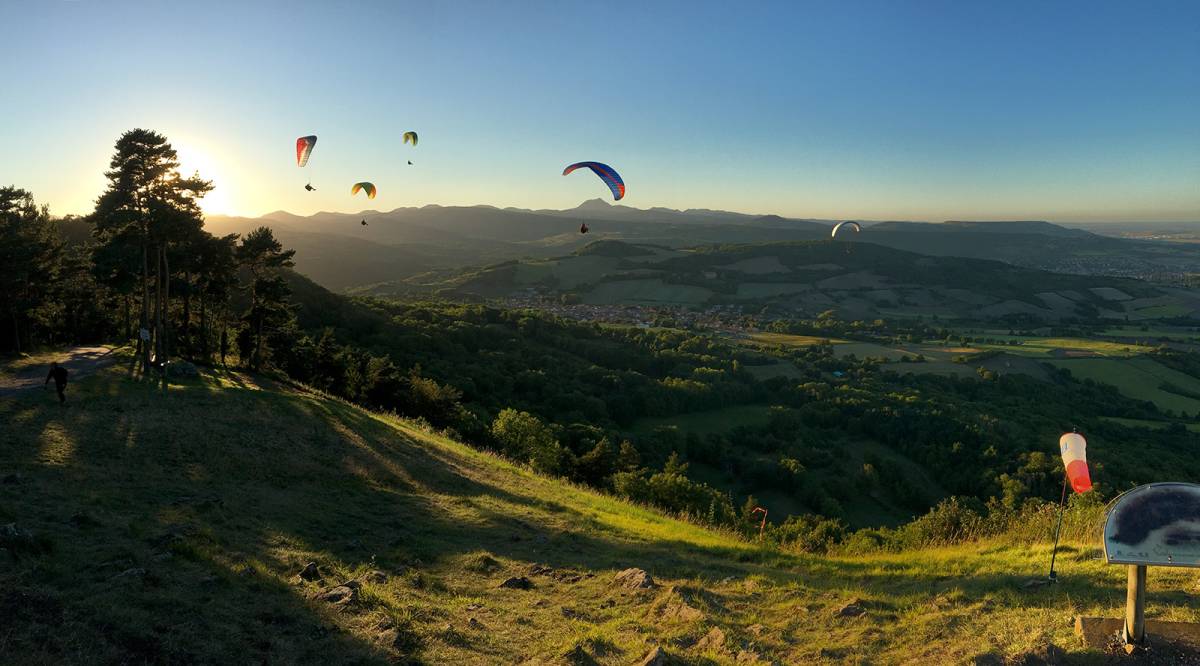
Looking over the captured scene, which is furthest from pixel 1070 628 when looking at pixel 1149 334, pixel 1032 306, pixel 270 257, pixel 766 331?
pixel 1032 306

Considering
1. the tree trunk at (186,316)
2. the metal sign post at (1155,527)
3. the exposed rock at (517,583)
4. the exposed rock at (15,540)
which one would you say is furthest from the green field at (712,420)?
the metal sign post at (1155,527)

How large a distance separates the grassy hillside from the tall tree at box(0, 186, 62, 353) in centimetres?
1657

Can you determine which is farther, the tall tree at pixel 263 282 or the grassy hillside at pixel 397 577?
the tall tree at pixel 263 282

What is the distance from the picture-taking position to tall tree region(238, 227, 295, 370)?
115 feet

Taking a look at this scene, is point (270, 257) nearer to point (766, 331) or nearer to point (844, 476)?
point (844, 476)

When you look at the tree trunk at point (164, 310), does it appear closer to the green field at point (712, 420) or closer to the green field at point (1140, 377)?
the green field at point (712, 420)

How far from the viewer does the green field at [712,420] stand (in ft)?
230

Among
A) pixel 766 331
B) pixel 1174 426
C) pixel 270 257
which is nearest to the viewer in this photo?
pixel 270 257

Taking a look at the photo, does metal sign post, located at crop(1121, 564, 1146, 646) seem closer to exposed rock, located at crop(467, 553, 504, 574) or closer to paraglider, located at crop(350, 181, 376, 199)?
exposed rock, located at crop(467, 553, 504, 574)

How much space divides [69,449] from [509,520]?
43.3 feet

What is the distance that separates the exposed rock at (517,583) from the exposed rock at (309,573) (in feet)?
12.5

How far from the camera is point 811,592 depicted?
11789 mm

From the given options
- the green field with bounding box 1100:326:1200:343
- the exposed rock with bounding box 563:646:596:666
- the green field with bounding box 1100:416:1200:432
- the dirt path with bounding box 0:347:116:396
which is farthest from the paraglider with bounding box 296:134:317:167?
the green field with bounding box 1100:326:1200:343

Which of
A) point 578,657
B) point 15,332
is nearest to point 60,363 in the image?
point 15,332
